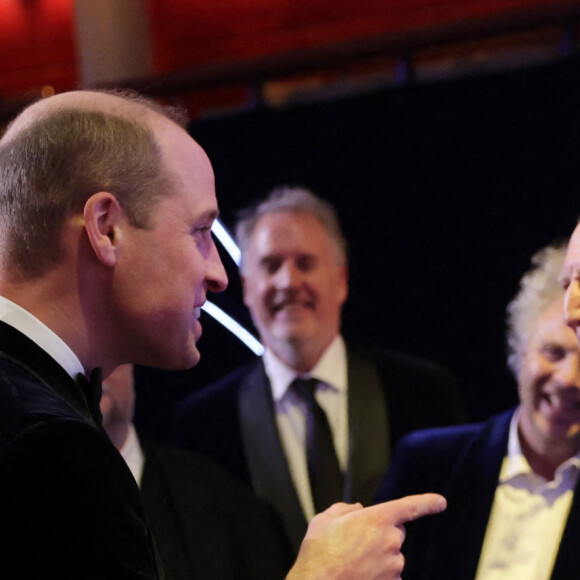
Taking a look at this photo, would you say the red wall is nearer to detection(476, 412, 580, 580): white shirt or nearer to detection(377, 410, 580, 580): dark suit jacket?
detection(377, 410, 580, 580): dark suit jacket

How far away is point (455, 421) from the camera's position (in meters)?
2.12

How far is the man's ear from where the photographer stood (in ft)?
3.85

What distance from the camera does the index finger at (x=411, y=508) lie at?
129cm

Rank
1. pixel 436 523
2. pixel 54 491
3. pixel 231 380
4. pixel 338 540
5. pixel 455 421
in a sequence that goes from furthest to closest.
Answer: pixel 231 380 → pixel 455 421 → pixel 436 523 → pixel 338 540 → pixel 54 491

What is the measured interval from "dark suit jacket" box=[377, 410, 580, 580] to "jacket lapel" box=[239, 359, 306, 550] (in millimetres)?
254

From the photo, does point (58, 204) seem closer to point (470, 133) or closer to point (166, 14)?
point (470, 133)

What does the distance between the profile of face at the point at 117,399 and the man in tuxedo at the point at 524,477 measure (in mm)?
756

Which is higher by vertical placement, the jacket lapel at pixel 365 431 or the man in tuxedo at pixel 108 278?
the man in tuxedo at pixel 108 278

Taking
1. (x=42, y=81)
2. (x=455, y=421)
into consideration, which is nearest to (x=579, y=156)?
(x=455, y=421)

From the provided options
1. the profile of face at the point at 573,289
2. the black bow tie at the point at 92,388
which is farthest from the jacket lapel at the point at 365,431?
the black bow tie at the point at 92,388

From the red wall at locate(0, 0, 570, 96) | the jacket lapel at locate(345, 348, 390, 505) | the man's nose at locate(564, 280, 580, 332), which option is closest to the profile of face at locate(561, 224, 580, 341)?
the man's nose at locate(564, 280, 580, 332)

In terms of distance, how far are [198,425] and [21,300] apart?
49.2 inches

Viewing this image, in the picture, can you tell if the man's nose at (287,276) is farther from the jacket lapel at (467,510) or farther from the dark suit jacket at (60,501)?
the dark suit jacket at (60,501)

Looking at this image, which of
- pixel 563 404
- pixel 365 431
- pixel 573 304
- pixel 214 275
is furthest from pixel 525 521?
pixel 214 275
